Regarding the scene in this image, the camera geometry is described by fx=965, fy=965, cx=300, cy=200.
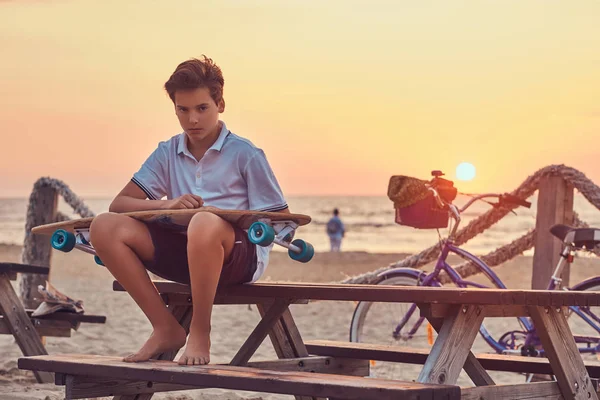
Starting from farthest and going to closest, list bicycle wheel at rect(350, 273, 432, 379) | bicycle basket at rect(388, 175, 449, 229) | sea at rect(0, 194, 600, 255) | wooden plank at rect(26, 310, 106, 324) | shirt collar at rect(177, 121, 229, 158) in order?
sea at rect(0, 194, 600, 255), bicycle wheel at rect(350, 273, 432, 379), bicycle basket at rect(388, 175, 449, 229), wooden plank at rect(26, 310, 106, 324), shirt collar at rect(177, 121, 229, 158)

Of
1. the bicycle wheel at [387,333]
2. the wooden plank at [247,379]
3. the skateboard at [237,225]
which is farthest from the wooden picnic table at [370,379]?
the bicycle wheel at [387,333]

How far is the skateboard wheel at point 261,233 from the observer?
11.7 feet

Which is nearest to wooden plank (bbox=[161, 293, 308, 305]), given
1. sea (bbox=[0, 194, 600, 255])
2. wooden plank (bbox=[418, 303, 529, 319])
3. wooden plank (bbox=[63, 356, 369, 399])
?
wooden plank (bbox=[63, 356, 369, 399])

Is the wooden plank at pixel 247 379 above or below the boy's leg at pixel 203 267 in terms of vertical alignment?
below

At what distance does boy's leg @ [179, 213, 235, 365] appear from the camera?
12.0 ft

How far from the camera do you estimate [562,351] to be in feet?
12.5

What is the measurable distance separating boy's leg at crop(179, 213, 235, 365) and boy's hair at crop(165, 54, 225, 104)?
62cm

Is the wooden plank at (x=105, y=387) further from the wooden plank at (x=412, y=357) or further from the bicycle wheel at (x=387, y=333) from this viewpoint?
the bicycle wheel at (x=387, y=333)

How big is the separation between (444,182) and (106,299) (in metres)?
8.65

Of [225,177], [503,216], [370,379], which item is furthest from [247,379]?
[503,216]

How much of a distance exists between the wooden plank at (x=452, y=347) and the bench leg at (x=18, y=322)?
3.75m

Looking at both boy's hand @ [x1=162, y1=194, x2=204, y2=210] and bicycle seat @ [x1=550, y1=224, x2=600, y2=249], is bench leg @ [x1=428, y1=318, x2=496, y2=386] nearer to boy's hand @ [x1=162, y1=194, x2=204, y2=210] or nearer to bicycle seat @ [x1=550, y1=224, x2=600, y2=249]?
boy's hand @ [x1=162, y1=194, x2=204, y2=210]

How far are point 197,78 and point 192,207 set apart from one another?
57cm

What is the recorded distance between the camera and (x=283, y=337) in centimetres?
470
